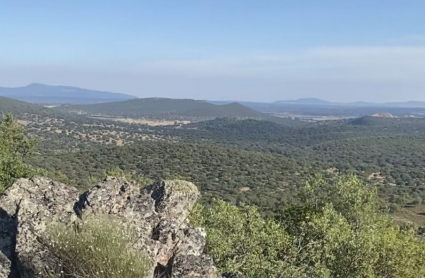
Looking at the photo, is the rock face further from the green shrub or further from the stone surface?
the green shrub

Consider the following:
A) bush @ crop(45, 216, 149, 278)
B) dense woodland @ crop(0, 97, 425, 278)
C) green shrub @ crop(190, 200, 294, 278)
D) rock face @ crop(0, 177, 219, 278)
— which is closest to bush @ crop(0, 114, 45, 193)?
dense woodland @ crop(0, 97, 425, 278)

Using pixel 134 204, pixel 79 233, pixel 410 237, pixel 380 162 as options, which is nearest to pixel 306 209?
pixel 410 237

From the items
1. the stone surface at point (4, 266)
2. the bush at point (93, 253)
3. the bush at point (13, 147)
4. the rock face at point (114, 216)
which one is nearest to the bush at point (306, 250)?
the rock face at point (114, 216)

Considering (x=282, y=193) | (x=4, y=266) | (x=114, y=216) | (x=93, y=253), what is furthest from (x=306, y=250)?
(x=282, y=193)

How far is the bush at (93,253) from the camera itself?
32.3ft

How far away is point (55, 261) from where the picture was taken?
1058 centimetres

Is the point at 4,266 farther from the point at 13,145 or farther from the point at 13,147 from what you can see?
the point at 13,147

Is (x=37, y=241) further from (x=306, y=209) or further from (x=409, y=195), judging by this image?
(x=409, y=195)

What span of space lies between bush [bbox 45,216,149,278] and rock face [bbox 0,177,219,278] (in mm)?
521

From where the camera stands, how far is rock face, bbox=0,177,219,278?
11.4m

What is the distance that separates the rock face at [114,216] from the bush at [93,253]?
52 cm

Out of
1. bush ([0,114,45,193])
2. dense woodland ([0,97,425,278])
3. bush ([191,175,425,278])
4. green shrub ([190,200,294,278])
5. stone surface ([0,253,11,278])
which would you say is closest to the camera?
stone surface ([0,253,11,278])

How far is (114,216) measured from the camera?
42.2ft

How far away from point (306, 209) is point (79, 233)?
2291 cm
